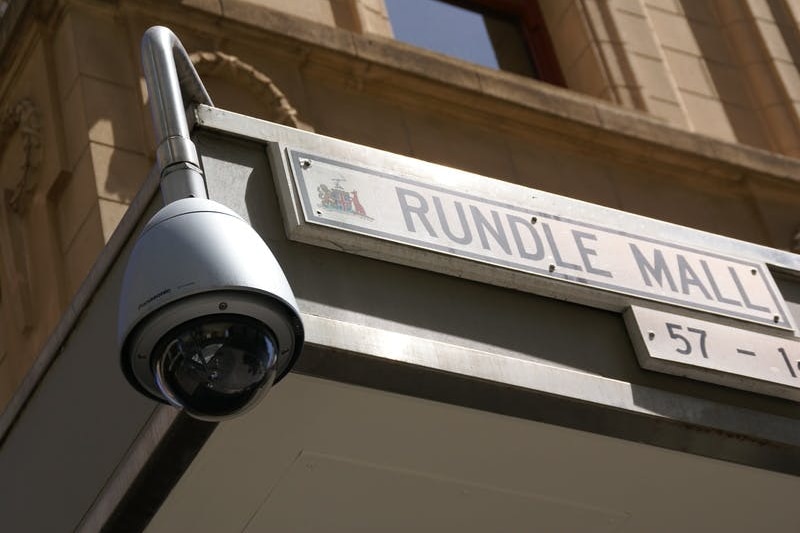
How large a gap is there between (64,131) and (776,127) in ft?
17.2

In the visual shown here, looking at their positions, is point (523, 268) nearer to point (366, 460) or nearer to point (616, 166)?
point (366, 460)

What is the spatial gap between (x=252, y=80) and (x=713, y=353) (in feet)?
10.7

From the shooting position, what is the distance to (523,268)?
727cm

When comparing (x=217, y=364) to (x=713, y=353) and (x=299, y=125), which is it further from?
(x=299, y=125)

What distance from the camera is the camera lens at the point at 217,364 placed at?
5367mm

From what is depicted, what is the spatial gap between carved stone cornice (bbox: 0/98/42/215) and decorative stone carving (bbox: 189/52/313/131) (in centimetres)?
93

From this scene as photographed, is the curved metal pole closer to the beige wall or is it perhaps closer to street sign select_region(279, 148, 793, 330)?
street sign select_region(279, 148, 793, 330)

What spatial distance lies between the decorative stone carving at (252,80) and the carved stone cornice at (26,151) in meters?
0.93

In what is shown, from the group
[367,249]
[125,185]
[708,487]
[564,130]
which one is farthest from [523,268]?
[564,130]

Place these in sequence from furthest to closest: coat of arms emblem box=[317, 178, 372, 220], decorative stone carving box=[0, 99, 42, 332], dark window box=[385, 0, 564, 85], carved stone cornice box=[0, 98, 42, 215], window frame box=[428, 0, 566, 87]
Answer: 1. window frame box=[428, 0, 566, 87]
2. dark window box=[385, 0, 564, 85]
3. carved stone cornice box=[0, 98, 42, 215]
4. decorative stone carving box=[0, 99, 42, 332]
5. coat of arms emblem box=[317, 178, 372, 220]

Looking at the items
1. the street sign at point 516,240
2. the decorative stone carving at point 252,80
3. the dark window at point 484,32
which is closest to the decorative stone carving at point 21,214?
the decorative stone carving at point 252,80

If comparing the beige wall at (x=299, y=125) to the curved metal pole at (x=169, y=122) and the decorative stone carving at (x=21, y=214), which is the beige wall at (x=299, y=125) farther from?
the curved metal pole at (x=169, y=122)

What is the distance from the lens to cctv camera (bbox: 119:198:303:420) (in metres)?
5.30

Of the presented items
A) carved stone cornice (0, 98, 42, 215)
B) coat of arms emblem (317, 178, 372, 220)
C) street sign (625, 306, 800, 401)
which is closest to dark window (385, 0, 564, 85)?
carved stone cornice (0, 98, 42, 215)
